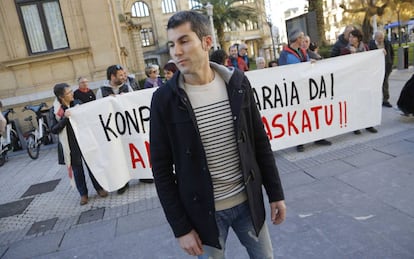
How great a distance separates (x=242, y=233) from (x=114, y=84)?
3938mm

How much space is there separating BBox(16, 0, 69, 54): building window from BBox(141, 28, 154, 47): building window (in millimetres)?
45565

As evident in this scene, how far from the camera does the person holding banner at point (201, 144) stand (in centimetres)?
160

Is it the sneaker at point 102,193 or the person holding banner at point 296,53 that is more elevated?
the person holding banner at point 296,53

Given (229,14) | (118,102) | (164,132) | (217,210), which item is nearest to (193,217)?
(217,210)

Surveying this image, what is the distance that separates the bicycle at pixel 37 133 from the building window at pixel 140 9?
48.1 meters

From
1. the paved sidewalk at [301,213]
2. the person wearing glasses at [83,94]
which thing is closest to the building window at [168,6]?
the person wearing glasses at [83,94]

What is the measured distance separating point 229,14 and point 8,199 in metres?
37.7

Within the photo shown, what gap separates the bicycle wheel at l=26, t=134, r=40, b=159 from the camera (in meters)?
8.33

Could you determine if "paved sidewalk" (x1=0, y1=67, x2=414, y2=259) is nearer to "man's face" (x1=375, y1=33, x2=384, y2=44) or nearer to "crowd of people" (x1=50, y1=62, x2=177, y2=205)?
"crowd of people" (x1=50, y1=62, x2=177, y2=205)

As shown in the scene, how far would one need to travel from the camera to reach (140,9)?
177 feet

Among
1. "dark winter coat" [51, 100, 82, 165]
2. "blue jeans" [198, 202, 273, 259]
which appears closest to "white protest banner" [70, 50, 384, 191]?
"dark winter coat" [51, 100, 82, 165]

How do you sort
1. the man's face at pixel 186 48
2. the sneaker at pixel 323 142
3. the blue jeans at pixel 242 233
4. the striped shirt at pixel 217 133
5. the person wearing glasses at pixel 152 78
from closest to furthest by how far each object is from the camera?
the man's face at pixel 186 48 < the striped shirt at pixel 217 133 < the blue jeans at pixel 242 233 < the sneaker at pixel 323 142 < the person wearing glasses at pixel 152 78

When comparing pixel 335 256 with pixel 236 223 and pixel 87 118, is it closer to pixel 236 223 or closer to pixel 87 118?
pixel 236 223

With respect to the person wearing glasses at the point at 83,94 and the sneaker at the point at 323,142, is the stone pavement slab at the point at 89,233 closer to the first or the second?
the person wearing glasses at the point at 83,94
